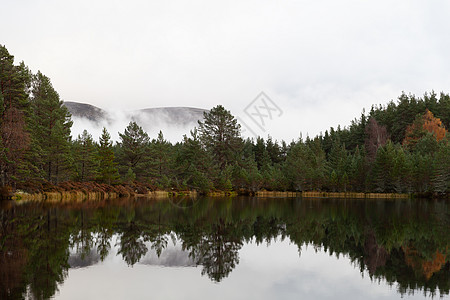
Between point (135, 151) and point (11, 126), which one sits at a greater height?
point (11, 126)

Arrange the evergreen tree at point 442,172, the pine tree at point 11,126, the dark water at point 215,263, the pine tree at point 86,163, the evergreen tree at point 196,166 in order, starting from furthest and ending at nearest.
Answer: the evergreen tree at point 442,172 → the evergreen tree at point 196,166 → the pine tree at point 86,163 → the pine tree at point 11,126 → the dark water at point 215,263

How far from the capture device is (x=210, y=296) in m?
6.29

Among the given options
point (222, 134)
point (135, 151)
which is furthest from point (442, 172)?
point (135, 151)

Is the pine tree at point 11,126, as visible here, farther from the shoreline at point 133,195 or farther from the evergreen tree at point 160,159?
the evergreen tree at point 160,159

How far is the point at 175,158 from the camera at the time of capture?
63.1 m

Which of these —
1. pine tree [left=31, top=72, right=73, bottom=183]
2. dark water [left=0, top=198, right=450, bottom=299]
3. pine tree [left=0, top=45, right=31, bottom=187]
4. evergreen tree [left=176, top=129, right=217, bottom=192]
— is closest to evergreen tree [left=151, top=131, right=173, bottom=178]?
evergreen tree [left=176, top=129, right=217, bottom=192]

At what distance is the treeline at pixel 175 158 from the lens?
34.2 metres

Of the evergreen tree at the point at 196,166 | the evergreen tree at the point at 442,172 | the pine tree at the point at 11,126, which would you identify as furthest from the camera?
the evergreen tree at the point at 442,172

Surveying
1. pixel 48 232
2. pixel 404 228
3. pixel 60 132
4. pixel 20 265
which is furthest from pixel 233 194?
pixel 20 265

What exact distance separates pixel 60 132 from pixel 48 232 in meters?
29.4

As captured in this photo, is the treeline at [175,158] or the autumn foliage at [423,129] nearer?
the treeline at [175,158]

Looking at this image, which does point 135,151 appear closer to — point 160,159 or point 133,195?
point 160,159

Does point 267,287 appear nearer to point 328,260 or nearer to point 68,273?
point 328,260

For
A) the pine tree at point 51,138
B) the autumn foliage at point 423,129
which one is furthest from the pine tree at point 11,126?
the autumn foliage at point 423,129
